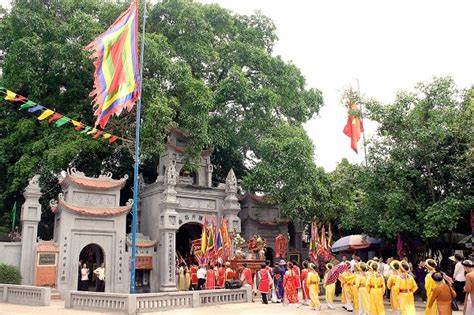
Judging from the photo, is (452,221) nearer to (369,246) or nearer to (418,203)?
(418,203)

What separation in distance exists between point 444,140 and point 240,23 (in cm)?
1605

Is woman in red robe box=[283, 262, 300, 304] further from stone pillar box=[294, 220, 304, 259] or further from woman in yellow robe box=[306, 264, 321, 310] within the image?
stone pillar box=[294, 220, 304, 259]

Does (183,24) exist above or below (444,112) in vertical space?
above

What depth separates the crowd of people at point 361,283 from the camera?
10359 mm

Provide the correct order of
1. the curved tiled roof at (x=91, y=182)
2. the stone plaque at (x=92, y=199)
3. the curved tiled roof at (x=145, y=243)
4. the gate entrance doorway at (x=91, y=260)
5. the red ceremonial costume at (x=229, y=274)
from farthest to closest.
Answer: the gate entrance doorway at (x=91, y=260) → the curved tiled roof at (x=145, y=243) → the stone plaque at (x=92, y=199) → the curved tiled roof at (x=91, y=182) → the red ceremonial costume at (x=229, y=274)

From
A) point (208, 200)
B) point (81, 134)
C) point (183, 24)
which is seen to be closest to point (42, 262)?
point (81, 134)

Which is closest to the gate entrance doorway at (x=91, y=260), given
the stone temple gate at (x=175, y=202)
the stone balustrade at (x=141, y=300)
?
the stone temple gate at (x=175, y=202)

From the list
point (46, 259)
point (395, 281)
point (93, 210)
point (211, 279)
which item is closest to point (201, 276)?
point (211, 279)

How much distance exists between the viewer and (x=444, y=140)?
20.9 meters

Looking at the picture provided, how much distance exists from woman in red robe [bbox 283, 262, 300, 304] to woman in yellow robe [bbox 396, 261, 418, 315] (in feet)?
18.7

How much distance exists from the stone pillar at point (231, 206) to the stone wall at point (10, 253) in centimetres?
1039

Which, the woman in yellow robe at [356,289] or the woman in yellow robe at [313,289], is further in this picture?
the woman in yellow robe at [313,289]

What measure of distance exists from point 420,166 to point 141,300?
43.5ft

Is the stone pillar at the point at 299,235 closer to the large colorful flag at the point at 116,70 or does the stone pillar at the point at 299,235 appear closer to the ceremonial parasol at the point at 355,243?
the ceremonial parasol at the point at 355,243
